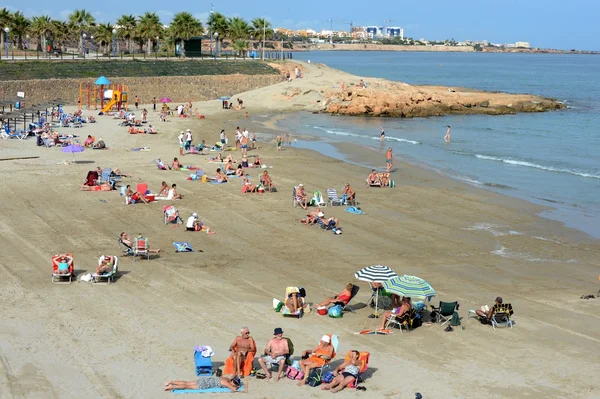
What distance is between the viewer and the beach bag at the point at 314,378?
11.7 meters

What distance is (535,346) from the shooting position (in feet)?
44.0

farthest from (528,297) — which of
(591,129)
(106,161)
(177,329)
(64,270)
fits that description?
(591,129)

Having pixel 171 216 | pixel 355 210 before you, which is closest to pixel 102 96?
pixel 355 210

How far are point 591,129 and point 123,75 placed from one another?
116 ft

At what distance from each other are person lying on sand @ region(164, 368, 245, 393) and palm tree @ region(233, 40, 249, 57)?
3071 inches

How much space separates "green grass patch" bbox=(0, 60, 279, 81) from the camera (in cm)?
5697

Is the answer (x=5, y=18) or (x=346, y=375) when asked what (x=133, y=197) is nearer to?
(x=346, y=375)

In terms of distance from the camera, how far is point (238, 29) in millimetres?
89688

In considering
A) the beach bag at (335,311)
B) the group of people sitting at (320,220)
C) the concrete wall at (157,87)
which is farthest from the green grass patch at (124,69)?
the beach bag at (335,311)

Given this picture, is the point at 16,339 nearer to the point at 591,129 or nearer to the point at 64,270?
the point at 64,270

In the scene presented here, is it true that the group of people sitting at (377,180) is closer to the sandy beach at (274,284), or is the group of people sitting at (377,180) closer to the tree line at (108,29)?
the sandy beach at (274,284)

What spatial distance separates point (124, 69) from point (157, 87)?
3.80 metres

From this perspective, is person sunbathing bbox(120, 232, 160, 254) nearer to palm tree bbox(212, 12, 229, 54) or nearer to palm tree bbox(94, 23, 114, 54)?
palm tree bbox(94, 23, 114, 54)

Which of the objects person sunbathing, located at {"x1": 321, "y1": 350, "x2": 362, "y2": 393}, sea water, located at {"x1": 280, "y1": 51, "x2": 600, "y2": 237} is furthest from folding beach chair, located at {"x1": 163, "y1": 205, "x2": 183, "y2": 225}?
sea water, located at {"x1": 280, "y1": 51, "x2": 600, "y2": 237}
